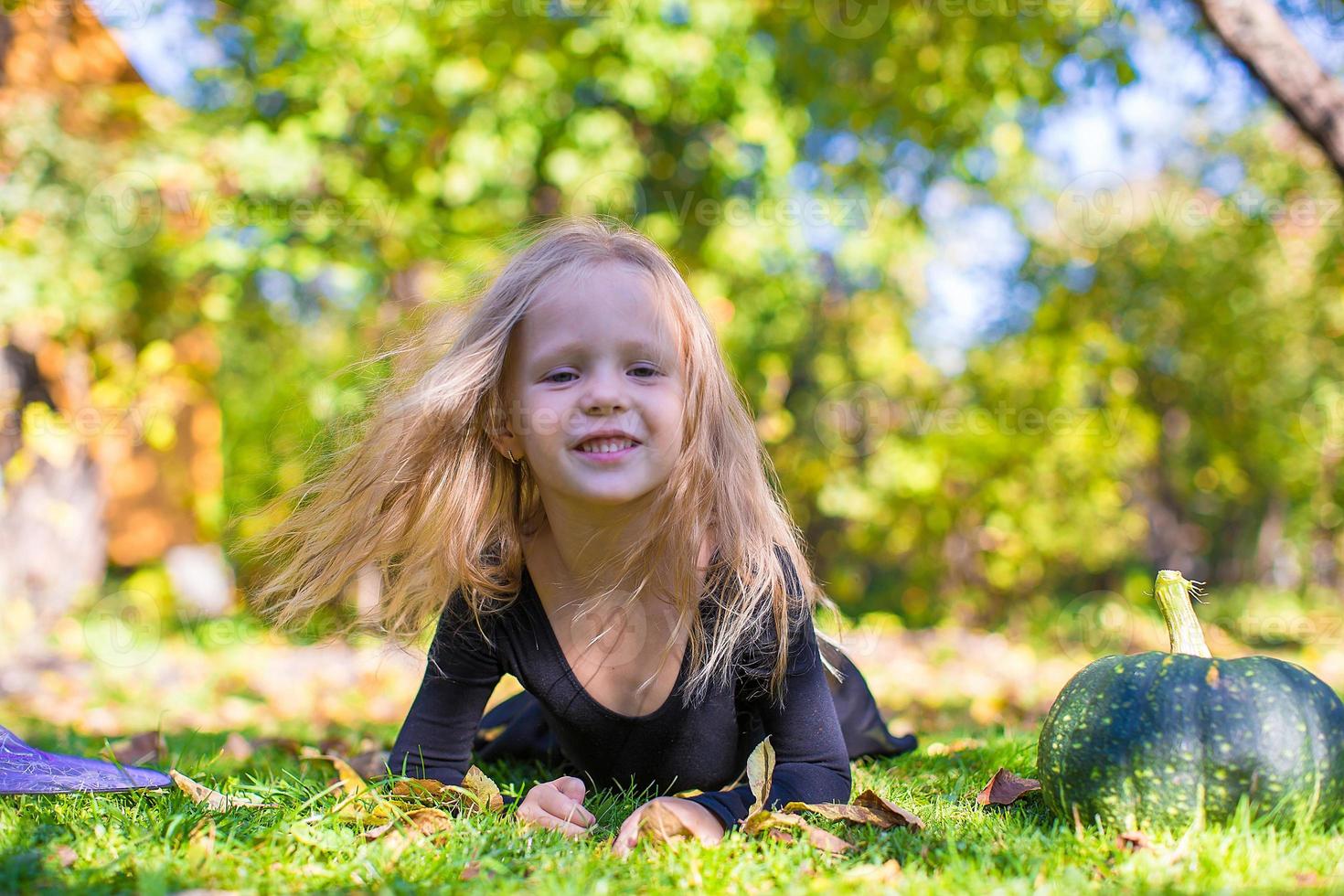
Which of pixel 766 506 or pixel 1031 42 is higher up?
pixel 1031 42

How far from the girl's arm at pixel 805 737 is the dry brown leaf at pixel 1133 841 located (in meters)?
0.58

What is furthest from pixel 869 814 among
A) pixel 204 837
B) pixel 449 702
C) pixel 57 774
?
pixel 57 774

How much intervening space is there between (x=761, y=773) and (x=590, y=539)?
27.2 inches

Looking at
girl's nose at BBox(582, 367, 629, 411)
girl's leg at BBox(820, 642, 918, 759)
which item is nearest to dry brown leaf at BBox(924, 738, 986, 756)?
girl's leg at BBox(820, 642, 918, 759)

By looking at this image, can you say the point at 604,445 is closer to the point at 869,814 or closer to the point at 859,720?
the point at 869,814

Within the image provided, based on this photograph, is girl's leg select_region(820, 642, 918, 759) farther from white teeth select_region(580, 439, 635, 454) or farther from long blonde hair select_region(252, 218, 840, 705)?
white teeth select_region(580, 439, 635, 454)

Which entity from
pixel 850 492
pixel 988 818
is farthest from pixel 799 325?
pixel 988 818

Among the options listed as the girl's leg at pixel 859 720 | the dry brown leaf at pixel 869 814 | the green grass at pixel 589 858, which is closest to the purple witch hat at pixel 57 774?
the green grass at pixel 589 858

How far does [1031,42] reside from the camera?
21.1ft

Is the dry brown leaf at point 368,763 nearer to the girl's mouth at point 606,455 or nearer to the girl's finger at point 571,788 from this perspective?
the girl's finger at point 571,788

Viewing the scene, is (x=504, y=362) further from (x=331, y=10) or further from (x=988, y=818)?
(x=331, y=10)

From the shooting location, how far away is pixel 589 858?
1861 mm

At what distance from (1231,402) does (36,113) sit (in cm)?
1202

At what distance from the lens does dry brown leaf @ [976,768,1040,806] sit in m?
2.34
